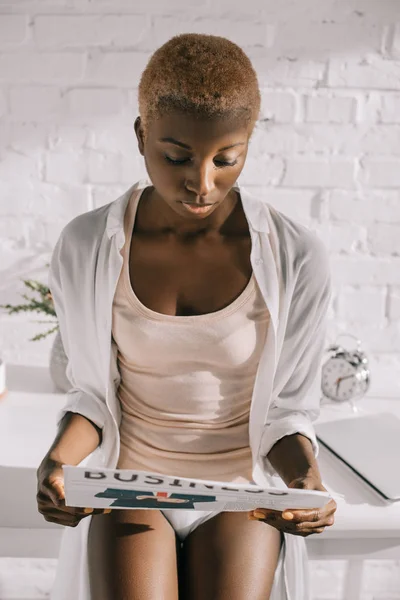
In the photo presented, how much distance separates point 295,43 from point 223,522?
1.01 meters

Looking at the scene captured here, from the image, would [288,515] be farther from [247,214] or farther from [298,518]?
[247,214]

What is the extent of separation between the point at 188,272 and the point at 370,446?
0.54m

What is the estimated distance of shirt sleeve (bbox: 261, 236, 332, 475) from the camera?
0.98 meters

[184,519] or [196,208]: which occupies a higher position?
[196,208]

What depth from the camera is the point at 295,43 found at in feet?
4.67

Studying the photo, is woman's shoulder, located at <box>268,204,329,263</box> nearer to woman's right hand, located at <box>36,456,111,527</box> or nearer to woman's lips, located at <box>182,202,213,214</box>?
woman's lips, located at <box>182,202,213,214</box>

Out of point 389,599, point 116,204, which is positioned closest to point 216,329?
point 116,204

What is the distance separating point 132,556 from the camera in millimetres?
840

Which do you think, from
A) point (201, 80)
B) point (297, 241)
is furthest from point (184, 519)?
point (201, 80)

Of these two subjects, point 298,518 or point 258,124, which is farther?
point 258,124

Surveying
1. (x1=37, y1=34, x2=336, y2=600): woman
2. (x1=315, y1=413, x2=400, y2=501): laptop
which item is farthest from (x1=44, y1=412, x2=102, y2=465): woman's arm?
(x1=315, y1=413, x2=400, y2=501): laptop

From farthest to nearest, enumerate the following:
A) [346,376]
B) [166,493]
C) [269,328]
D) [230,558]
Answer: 1. [346,376]
2. [269,328]
3. [230,558]
4. [166,493]

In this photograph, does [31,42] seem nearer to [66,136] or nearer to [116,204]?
[66,136]

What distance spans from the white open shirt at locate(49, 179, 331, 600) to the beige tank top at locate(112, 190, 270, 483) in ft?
0.06
